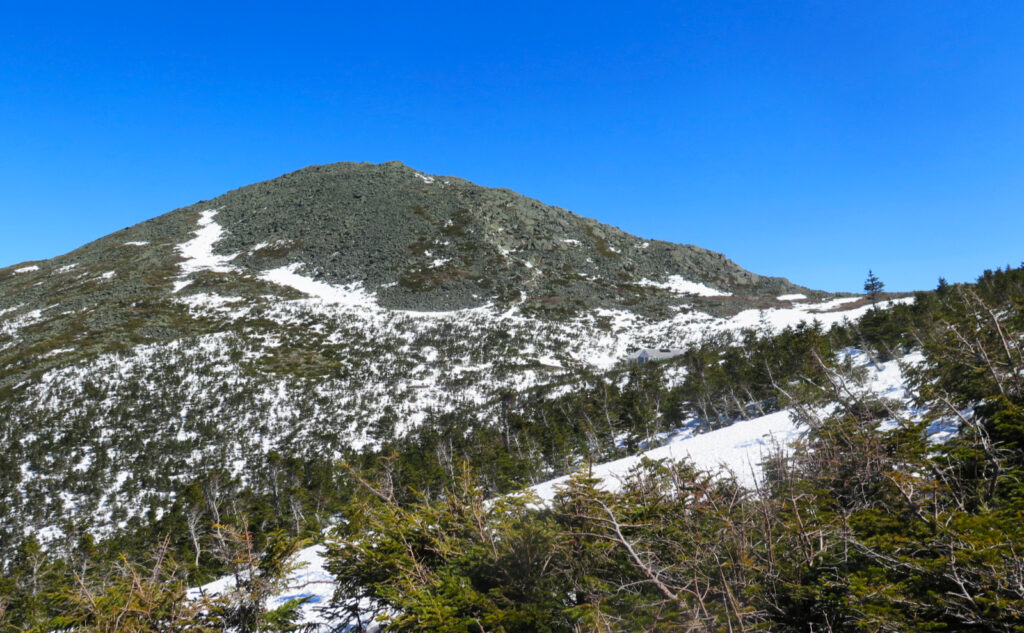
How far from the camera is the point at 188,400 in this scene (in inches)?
2103

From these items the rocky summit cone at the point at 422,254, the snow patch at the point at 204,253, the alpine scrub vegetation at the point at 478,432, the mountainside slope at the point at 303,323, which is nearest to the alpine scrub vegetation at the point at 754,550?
the alpine scrub vegetation at the point at 478,432

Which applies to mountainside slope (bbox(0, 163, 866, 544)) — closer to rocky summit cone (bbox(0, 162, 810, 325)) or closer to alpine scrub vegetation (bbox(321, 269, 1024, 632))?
rocky summit cone (bbox(0, 162, 810, 325))

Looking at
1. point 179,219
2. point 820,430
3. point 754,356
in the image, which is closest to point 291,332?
point 754,356

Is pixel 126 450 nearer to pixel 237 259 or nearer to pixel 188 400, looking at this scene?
pixel 188 400

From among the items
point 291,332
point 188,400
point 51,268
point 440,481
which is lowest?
point 440,481

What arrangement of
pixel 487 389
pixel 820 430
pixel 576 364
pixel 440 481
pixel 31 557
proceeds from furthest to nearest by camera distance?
pixel 576 364
pixel 487 389
pixel 440 481
pixel 31 557
pixel 820 430

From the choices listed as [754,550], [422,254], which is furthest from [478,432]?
[422,254]

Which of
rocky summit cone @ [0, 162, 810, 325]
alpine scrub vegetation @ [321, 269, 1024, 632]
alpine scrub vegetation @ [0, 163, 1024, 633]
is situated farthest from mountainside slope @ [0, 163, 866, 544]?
alpine scrub vegetation @ [321, 269, 1024, 632]

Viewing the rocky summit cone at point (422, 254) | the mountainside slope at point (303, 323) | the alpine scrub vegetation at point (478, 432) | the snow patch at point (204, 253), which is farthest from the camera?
the snow patch at point (204, 253)

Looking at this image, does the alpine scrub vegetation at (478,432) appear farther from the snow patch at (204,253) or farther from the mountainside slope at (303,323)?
the snow patch at (204,253)

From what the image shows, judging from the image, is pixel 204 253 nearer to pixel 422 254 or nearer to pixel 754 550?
pixel 422 254

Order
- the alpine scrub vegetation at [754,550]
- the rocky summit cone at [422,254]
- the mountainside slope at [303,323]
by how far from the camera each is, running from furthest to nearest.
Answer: the rocky summit cone at [422,254], the mountainside slope at [303,323], the alpine scrub vegetation at [754,550]

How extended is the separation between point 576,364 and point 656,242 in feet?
267

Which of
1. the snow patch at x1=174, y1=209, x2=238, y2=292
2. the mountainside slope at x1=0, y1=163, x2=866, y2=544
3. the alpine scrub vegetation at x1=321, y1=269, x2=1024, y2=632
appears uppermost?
the snow patch at x1=174, y1=209, x2=238, y2=292
